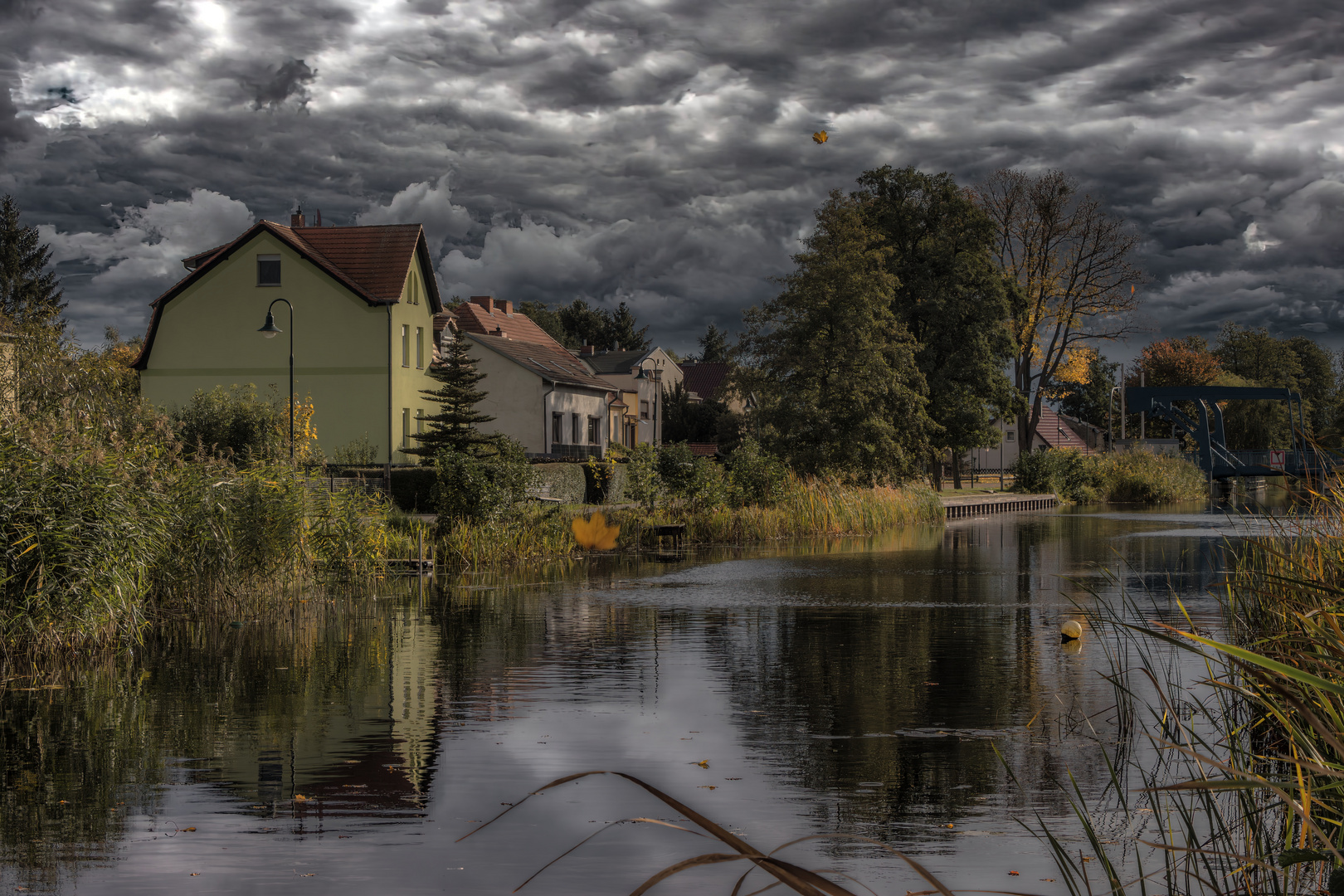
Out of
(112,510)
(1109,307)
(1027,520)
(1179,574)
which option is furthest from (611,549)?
(1109,307)

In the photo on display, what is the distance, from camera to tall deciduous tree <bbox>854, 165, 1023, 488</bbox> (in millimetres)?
47719

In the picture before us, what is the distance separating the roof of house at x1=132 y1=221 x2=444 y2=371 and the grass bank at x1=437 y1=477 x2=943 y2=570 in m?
17.5

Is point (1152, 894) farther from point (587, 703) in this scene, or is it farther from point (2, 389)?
point (2, 389)

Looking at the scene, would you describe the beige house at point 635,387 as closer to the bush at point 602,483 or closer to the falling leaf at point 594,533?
the bush at point 602,483

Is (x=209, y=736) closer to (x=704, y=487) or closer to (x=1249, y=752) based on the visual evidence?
(x=1249, y=752)

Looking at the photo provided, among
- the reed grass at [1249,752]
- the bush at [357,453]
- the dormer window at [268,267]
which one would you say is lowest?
the reed grass at [1249,752]

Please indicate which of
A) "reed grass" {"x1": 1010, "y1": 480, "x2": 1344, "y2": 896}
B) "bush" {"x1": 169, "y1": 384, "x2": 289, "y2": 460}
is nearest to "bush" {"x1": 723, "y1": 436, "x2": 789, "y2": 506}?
"bush" {"x1": 169, "y1": 384, "x2": 289, "y2": 460}

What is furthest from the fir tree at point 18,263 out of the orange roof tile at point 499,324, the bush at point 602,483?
the bush at point 602,483

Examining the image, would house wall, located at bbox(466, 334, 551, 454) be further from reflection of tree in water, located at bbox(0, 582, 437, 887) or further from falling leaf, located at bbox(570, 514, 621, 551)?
Answer: reflection of tree in water, located at bbox(0, 582, 437, 887)

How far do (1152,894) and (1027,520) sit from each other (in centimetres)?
3884

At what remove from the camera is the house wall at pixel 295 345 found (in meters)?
45.1

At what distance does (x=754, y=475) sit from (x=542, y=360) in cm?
2837

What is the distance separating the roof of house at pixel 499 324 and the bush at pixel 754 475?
30.2 metres

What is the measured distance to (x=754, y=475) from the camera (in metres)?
34.0
